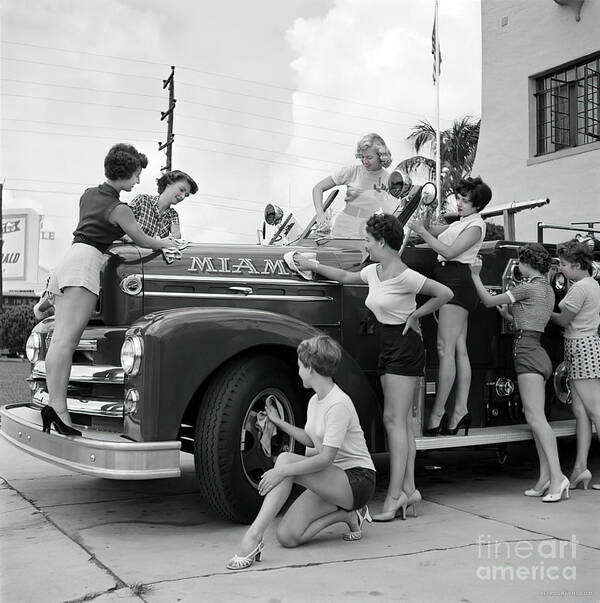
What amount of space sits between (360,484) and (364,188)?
2.36 m

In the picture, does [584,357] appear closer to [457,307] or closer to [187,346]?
[457,307]

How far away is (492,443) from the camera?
16.9 feet

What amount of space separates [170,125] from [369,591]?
76.0 ft

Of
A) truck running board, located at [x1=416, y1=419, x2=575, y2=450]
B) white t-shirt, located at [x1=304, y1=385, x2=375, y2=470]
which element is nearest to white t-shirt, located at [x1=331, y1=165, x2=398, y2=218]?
truck running board, located at [x1=416, y1=419, x2=575, y2=450]

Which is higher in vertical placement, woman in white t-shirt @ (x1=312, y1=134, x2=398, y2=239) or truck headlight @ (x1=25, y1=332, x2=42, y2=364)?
woman in white t-shirt @ (x1=312, y1=134, x2=398, y2=239)

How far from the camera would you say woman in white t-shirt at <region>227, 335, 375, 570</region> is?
12.1 feet

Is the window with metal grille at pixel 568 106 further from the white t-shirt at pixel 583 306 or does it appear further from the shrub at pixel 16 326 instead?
the shrub at pixel 16 326

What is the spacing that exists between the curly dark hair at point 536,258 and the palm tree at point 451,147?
18.3m

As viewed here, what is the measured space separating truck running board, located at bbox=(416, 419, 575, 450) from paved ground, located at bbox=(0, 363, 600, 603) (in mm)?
341

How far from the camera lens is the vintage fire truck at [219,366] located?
13.1 ft

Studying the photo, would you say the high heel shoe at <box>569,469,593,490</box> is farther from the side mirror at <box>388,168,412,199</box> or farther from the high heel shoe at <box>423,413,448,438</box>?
the side mirror at <box>388,168,412,199</box>

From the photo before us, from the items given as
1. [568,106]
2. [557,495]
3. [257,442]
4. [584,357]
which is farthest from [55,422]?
[568,106]

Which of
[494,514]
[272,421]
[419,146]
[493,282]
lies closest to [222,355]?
[272,421]

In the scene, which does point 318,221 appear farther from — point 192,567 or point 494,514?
point 192,567
